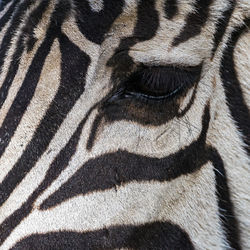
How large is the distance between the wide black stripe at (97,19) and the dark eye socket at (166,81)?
23 centimetres

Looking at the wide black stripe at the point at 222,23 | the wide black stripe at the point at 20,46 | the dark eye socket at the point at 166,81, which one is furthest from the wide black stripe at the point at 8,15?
the wide black stripe at the point at 222,23

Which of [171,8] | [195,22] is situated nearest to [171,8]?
[171,8]

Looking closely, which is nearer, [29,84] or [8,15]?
[29,84]

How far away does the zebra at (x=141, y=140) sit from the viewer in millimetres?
1537

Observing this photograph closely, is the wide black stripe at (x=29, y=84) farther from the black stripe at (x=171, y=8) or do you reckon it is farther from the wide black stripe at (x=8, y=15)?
the black stripe at (x=171, y=8)

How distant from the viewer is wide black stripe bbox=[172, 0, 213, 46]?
1573 mm

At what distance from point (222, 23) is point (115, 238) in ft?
2.85

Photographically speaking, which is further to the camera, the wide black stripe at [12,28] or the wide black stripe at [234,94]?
the wide black stripe at [12,28]

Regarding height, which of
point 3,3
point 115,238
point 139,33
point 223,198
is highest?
point 139,33

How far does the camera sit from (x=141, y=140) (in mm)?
1554

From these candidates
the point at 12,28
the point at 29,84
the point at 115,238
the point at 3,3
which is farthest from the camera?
the point at 3,3

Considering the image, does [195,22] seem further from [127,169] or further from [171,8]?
[127,169]

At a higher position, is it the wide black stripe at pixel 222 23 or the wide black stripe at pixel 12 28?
the wide black stripe at pixel 222 23

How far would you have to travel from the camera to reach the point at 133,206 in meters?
1.53
